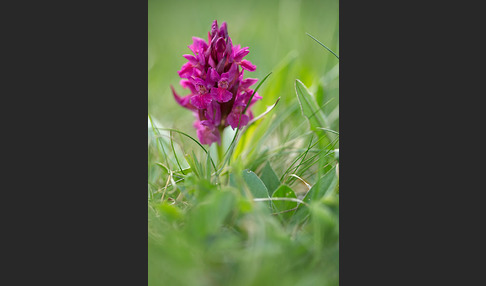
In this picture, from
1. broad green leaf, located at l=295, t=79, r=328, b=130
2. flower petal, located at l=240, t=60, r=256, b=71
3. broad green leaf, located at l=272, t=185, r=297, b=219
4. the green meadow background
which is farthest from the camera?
broad green leaf, located at l=295, t=79, r=328, b=130

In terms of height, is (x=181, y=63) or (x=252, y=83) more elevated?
(x=181, y=63)

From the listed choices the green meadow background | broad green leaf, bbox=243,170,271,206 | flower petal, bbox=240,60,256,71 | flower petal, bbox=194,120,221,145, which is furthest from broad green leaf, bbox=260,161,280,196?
flower petal, bbox=240,60,256,71

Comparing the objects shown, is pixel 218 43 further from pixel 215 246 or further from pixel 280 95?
pixel 215 246

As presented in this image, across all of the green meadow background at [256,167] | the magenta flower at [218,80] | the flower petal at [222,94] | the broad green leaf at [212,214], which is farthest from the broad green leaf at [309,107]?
the broad green leaf at [212,214]

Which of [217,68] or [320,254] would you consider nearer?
[320,254]

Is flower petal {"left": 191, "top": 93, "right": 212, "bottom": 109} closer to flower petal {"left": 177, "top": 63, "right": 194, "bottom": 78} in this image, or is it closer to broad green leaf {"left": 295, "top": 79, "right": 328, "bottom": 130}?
flower petal {"left": 177, "top": 63, "right": 194, "bottom": 78}

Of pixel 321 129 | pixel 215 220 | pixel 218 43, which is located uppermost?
pixel 218 43

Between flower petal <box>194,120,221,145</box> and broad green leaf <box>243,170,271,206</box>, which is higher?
flower petal <box>194,120,221,145</box>

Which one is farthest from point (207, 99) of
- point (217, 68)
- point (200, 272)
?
point (200, 272)
